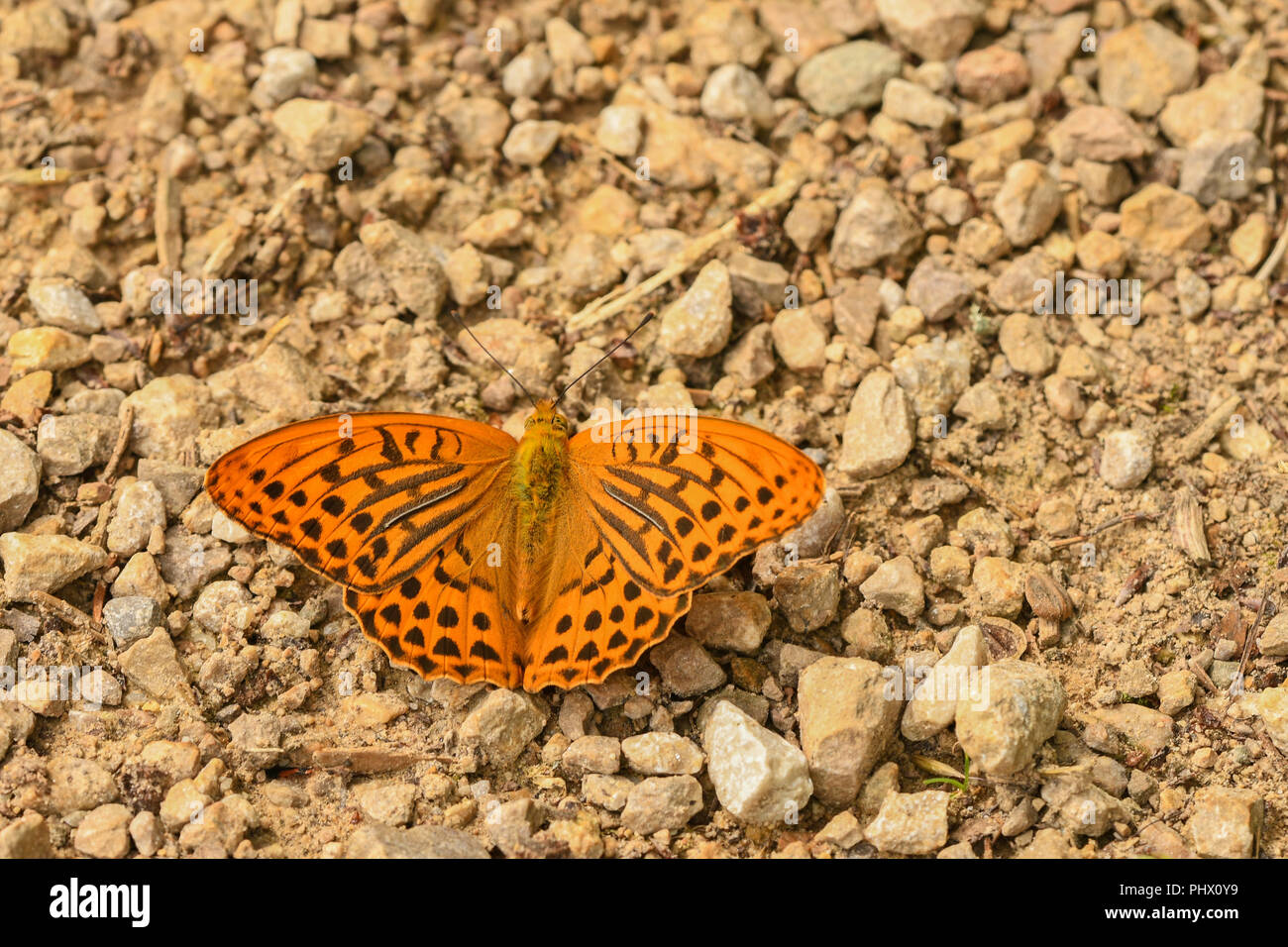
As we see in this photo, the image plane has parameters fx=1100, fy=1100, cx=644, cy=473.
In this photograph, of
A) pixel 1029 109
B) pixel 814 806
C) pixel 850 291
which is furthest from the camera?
pixel 1029 109

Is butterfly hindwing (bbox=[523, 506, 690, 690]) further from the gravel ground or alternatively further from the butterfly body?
the gravel ground

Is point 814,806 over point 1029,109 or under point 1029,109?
under

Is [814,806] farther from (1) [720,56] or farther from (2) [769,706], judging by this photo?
(1) [720,56]

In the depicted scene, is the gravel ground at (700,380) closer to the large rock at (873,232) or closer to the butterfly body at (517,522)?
the large rock at (873,232)

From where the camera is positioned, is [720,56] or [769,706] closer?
[769,706]

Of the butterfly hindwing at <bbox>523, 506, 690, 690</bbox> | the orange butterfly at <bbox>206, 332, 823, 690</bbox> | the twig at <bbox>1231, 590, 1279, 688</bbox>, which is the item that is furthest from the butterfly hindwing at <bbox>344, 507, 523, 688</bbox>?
the twig at <bbox>1231, 590, 1279, 688</bbox>

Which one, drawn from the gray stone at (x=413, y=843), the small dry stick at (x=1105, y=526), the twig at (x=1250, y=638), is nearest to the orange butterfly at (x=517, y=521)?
the gray stone at (x=413, y=843)
